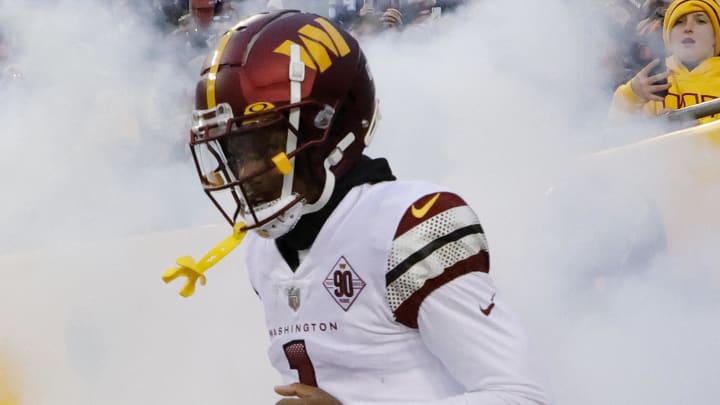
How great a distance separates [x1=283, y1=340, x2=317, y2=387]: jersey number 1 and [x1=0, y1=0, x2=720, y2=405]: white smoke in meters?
1.15

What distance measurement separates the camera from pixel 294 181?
1614 mm

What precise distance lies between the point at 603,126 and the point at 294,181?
1.94 metres

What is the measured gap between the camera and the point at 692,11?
12.3 feet

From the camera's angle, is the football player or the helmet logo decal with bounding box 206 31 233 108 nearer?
the football player

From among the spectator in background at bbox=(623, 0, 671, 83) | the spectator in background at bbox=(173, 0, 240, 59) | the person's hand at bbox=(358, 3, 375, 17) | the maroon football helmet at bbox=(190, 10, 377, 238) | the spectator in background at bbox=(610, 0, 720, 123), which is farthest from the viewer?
the person's hand at bbox=(358, 3, 375, 17)

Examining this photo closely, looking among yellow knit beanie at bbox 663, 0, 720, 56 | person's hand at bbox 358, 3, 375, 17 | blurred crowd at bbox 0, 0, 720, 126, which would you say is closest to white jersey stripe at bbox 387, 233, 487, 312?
blurred crowd at bbox 0, 0, 720, 126

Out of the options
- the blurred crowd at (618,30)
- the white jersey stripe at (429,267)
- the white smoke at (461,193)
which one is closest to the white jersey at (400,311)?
the white jersey stripe at (429,267)

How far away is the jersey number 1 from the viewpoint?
5.42 feet

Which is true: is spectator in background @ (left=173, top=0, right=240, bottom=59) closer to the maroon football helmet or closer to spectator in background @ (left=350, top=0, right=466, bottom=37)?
spectator in background @ (left=350, top=0, right=466, bottom=37)

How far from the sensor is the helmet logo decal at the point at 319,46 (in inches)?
63.5

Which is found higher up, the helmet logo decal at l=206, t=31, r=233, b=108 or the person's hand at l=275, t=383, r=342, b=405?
the helmet logo decal at l=206, t=31, r=233, b=108

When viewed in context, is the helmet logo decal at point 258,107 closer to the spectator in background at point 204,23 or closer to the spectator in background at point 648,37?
the spectator in background at point 648,37

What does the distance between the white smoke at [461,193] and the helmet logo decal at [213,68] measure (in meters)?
1.38

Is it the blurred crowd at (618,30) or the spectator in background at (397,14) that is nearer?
the blurred crowd at (618,30)
